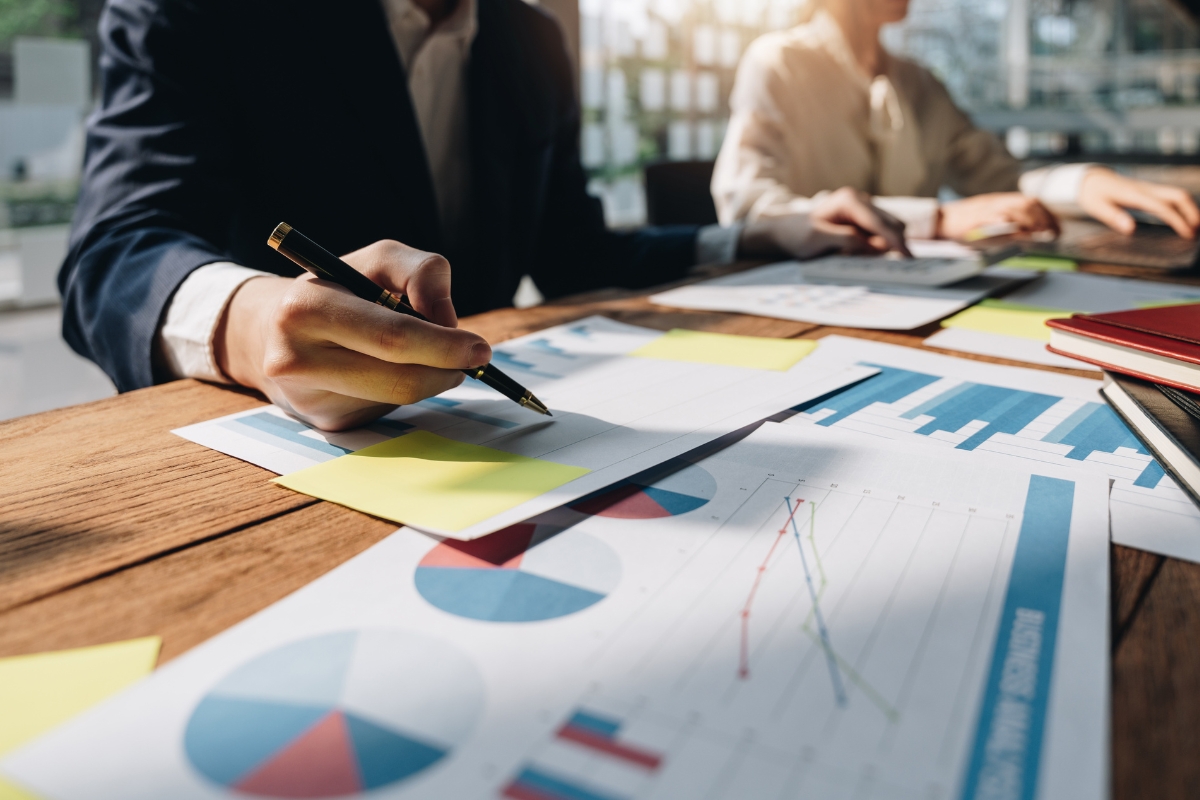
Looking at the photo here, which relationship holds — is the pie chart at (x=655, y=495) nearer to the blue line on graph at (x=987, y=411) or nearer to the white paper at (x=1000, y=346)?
the blue line on graph at (x=987, y=411)

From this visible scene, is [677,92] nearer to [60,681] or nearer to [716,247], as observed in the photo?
[716,247]

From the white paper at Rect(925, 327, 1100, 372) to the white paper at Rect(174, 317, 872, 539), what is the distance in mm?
153

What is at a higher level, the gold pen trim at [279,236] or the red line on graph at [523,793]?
the gold pen trim at [279,236]

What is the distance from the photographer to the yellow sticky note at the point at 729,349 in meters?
0.65

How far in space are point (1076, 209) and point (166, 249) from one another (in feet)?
5.84

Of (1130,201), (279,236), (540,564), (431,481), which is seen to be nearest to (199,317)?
(279,236)

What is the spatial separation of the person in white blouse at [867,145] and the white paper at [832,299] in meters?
0.43

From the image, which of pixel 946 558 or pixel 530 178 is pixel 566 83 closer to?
pixel 530 178

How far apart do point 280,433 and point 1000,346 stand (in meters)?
0.61

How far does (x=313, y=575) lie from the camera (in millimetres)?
328

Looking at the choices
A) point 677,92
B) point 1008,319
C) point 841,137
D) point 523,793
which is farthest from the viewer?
point 677,92

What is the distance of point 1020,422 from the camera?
20.2 inches

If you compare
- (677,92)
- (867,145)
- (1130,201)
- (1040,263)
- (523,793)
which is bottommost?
(523,793)

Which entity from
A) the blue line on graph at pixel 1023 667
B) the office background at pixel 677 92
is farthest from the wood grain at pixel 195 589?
the office background at pixel 677 92
